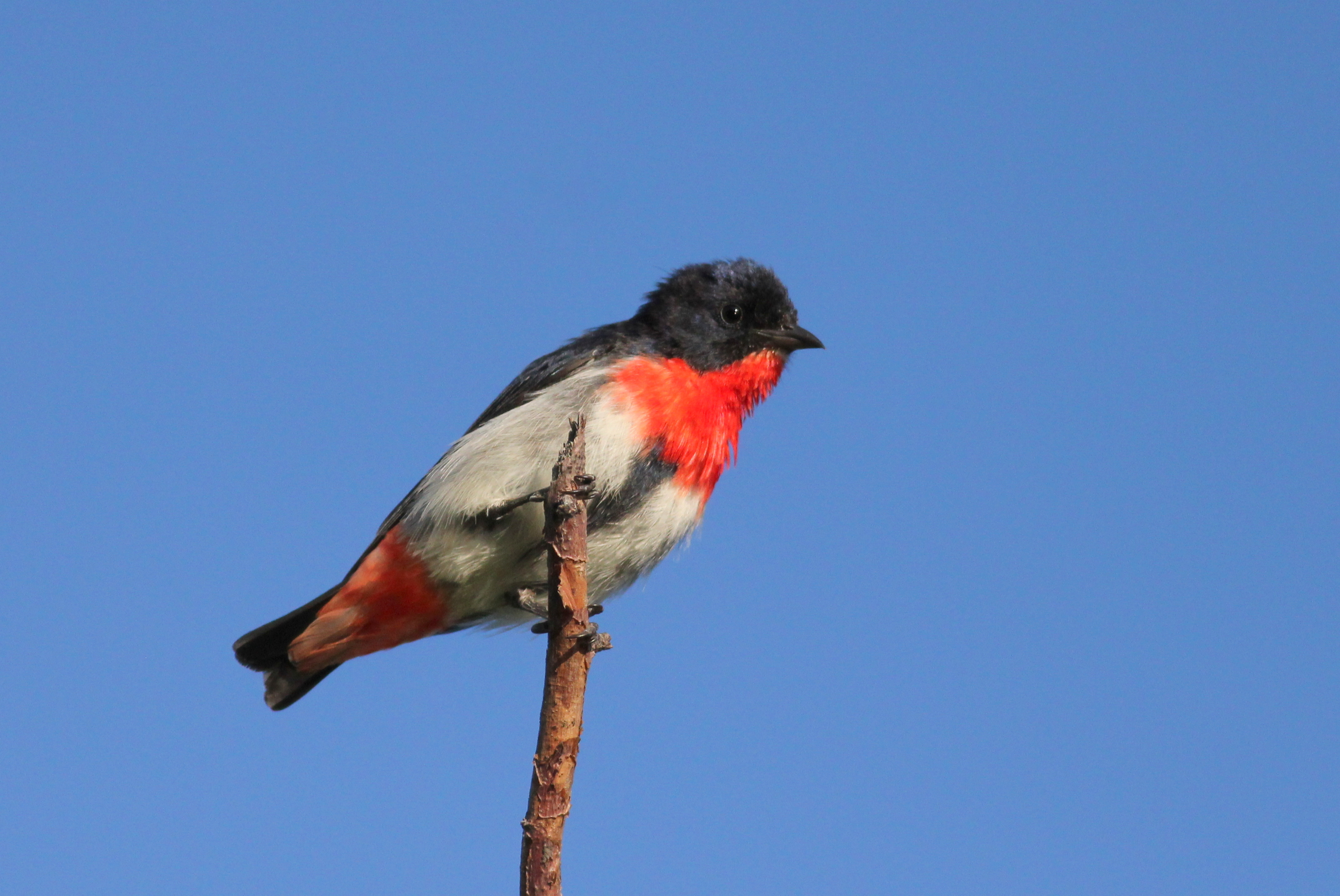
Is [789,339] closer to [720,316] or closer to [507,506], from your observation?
[720,316]

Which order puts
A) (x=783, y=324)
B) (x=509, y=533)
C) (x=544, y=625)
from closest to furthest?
1. (x=544, y=625)
2. (x=509, y=533)
3. (x=783, y=324)

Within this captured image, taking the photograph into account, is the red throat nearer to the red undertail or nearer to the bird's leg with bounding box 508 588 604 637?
the bird's leg with bounding box 508 588 604 637

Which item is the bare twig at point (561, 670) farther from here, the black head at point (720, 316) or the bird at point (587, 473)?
the black head at point (720, 316)

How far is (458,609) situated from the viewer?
613cm

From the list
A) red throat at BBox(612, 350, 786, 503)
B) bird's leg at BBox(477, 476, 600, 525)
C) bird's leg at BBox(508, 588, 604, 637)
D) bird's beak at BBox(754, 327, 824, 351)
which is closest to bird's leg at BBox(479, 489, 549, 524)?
bird's leg at BBox(477, 476, 600, 525)

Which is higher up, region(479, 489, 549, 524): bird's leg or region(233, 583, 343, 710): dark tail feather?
region(479, 489, 549, 524): bird's leg

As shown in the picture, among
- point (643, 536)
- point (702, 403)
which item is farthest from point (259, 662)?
point (702, 403)

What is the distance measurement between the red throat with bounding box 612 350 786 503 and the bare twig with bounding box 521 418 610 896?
2.93 ft

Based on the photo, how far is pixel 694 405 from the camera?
19.6 ft

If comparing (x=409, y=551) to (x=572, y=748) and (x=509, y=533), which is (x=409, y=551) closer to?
(x=509, y=533)

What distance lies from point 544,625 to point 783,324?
7.98ft

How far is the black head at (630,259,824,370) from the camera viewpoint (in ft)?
20.8

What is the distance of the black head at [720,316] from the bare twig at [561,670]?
161 cm

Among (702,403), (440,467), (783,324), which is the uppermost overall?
(783,324)
